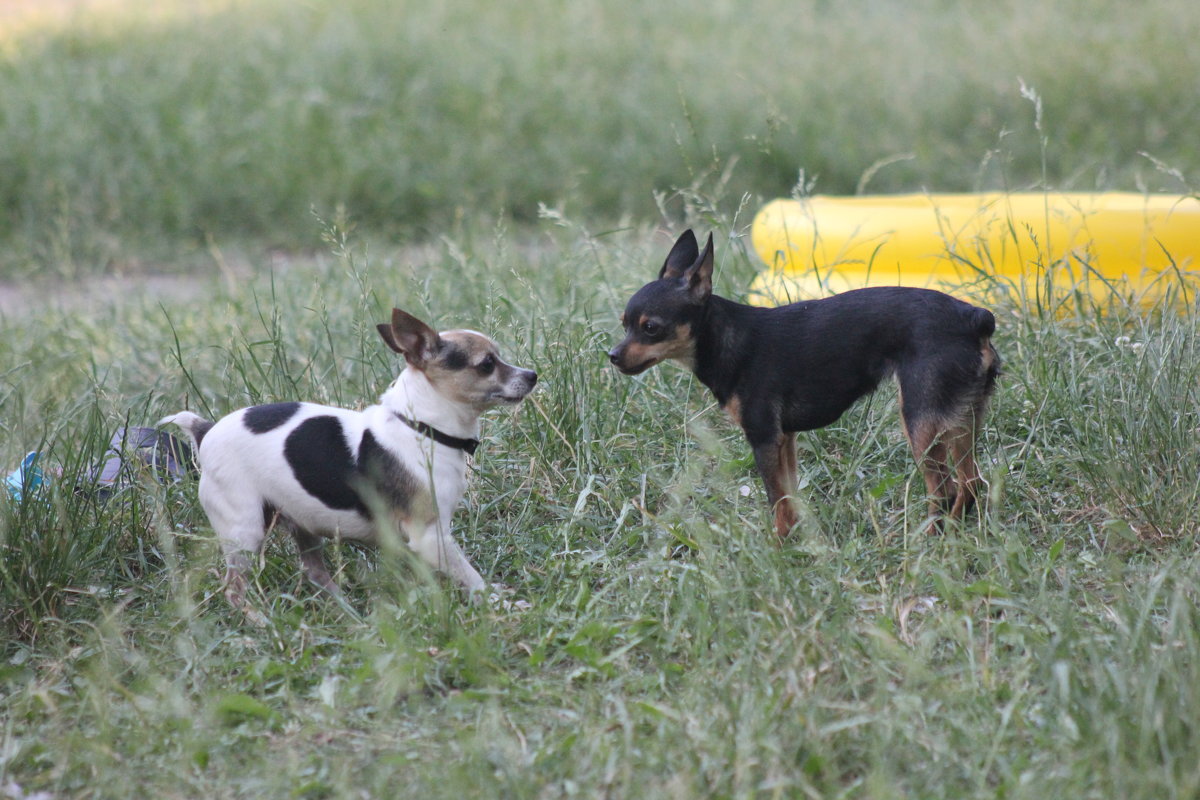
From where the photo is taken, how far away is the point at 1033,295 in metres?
5.03

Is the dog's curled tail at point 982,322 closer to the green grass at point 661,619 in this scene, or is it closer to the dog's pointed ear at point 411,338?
the green grass at point 661,619

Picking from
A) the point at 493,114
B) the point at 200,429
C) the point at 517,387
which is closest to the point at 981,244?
the point at 517,387

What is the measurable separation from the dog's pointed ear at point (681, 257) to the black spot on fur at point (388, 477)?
1.02 m

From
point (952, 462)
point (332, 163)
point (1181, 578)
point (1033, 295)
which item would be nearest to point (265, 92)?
point (332, 163)

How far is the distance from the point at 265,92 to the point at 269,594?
320 inches

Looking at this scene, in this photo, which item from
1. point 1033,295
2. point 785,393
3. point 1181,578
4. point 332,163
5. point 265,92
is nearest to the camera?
point 1181,578

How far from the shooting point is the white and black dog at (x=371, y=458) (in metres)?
3.58

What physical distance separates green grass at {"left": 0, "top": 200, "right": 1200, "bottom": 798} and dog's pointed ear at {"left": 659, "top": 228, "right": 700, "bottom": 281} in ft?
1.75

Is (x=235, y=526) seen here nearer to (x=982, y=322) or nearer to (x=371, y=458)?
(x=371, y=458)

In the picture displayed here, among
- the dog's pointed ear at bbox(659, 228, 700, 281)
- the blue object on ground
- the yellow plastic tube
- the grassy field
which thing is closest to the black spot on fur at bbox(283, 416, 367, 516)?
the grassy field

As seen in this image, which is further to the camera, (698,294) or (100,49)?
(100,49)

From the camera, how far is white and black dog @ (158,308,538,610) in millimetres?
3578

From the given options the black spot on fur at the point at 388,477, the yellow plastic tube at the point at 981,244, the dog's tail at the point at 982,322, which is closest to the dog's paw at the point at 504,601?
the black spot on fur at the point at 388,477

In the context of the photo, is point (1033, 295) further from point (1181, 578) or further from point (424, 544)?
point (424, 544)
